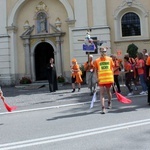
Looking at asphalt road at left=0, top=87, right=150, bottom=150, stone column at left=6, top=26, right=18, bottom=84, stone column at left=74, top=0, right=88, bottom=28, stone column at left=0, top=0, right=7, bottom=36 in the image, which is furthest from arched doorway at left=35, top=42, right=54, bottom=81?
asphalt road at left=0, top=87, right=150, bottom=150

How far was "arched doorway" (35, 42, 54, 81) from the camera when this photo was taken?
993 inches

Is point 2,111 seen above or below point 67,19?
below

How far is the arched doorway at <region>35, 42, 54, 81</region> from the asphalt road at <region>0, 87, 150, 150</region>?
14.5m

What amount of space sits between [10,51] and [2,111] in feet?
45.4

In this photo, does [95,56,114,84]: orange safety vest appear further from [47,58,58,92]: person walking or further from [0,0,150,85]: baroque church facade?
[0,0,150,85]: baroque church facade

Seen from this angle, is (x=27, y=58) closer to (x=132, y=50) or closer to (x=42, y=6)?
(x=42, y=6)

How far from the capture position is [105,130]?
268 inches

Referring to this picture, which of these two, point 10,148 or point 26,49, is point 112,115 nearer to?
point 10,148

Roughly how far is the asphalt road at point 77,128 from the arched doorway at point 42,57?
14483 millimetres

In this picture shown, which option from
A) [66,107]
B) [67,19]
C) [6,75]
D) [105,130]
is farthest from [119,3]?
[105,130]

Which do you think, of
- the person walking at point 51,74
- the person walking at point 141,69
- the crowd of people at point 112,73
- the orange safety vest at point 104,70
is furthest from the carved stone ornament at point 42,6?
the orange safety vest at point 104,70

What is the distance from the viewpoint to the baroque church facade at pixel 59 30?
899 inches

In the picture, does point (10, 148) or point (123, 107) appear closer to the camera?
point (10, 148)

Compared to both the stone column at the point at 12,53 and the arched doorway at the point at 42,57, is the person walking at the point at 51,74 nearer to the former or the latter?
the stone column at the point at 12,53
